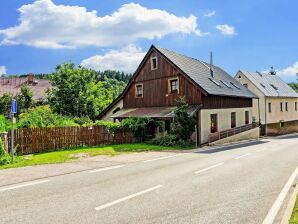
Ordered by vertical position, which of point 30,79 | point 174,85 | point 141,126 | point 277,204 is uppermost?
point 30,79

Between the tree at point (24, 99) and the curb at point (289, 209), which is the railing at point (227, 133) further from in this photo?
the tree at point (24, 99)

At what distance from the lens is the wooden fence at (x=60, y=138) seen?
17.7 metres

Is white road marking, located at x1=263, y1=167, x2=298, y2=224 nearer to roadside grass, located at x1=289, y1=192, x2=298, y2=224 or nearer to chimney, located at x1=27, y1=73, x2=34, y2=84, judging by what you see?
roadside grass, located at x1=289, y1=192, x2=298, y2=224

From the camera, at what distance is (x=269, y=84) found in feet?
165

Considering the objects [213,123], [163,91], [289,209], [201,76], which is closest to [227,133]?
[213,123]

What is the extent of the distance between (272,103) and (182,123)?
95.5 feet

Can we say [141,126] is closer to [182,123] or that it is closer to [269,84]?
[182,123]

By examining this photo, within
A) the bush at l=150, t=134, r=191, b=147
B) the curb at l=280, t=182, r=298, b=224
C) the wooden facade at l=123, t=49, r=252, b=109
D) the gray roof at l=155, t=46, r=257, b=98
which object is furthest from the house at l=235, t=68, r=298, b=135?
the curb at l=280, t=182, r=298, b=224

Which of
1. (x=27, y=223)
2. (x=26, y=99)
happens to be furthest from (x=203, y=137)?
(x=26, y=99)

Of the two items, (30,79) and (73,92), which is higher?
(30,79)

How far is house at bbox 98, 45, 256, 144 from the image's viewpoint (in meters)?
26.4

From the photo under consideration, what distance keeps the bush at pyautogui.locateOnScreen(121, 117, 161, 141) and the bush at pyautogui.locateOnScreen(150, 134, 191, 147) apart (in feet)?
5.68

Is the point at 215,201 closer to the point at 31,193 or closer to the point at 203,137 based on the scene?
the point at 31,193

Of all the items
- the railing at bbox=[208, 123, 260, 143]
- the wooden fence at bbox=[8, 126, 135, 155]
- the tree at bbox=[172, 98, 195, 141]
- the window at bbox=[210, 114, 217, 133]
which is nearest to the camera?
the wooden fence at bbox=[8, 126, 135, 155]
